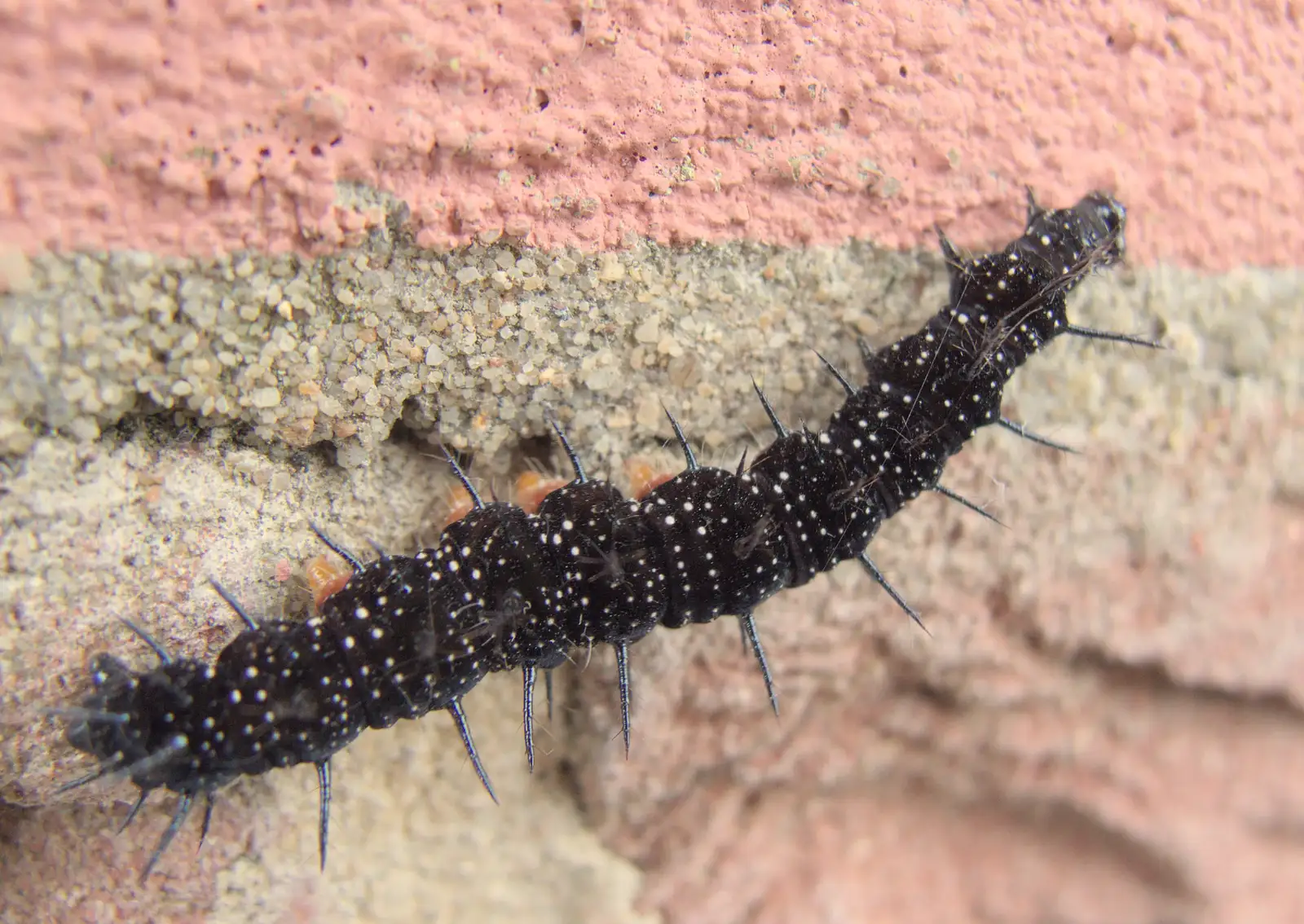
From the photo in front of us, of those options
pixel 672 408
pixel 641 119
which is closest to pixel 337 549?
pixel 672 408

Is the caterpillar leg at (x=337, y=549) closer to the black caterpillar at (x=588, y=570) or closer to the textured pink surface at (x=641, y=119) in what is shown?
the black caterpillar at (x=588, y=570)

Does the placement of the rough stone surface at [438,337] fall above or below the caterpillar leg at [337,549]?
above

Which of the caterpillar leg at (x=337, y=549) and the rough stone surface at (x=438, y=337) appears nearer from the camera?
the rough stone surface at (x=438, y=337)

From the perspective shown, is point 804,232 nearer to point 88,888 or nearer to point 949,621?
point 949,621

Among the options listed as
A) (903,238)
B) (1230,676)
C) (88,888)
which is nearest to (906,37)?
(903,238)

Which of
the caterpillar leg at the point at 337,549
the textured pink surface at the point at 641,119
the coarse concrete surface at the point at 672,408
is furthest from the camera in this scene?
the caterpillar leg at the point at 337,549

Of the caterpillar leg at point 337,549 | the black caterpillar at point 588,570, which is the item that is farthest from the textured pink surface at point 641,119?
the caterpillar leg at point 337,549

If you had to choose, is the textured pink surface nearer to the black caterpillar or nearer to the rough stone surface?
the rough stone surface

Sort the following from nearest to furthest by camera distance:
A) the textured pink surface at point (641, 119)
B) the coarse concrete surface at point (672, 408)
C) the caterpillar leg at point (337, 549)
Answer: the textured pink surface at point (641, 119) < the coarse concrete surface at point (672, 408) < the caterpillar leg at point (337, 549)

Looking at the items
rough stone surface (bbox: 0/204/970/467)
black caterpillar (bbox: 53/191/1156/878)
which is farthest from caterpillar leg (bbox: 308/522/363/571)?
rough stone surface (bbox: 0/204/970/467)
